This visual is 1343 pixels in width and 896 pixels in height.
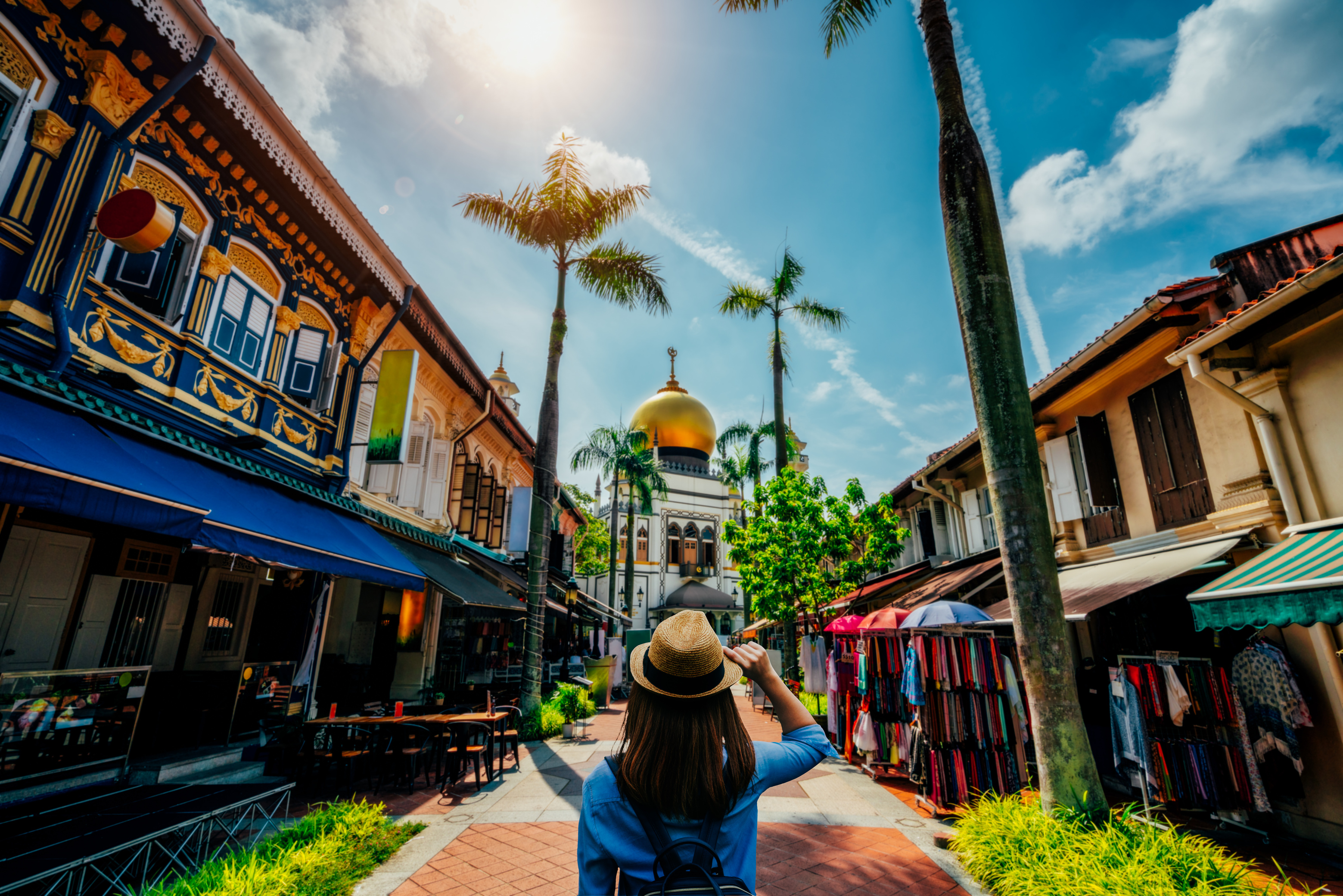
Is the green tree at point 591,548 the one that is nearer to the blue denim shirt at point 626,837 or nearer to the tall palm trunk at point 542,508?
the tall palm trunk at point 542,508

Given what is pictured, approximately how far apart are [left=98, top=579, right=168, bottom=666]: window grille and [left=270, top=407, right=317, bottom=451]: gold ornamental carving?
2339mm

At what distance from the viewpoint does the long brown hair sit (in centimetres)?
167

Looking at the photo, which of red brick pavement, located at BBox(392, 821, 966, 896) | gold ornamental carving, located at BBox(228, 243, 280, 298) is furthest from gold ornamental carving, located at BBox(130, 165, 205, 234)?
red brick pavement, located at BBox(392, 821, 966, 896)

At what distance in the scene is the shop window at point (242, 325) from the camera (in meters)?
7.36

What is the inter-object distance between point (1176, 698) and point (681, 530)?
2970 centimetres

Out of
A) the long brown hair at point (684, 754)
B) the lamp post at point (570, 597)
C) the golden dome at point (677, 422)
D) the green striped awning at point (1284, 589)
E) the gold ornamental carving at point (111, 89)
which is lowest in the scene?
the long brown hair at point (684, 754)

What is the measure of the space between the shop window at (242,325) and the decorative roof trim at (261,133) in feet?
4.77

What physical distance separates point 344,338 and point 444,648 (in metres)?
7.50

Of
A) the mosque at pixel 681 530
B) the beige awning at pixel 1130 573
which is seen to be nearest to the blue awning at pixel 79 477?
the beige awning at pixel 1130 573

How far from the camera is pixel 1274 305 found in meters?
5.53

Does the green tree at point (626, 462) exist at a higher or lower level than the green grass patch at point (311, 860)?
higher

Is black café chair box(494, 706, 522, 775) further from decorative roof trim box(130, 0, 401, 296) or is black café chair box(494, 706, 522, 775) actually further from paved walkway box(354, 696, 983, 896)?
decorative roof trim box(130, 0, 401, 296)

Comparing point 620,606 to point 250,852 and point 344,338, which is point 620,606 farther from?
point 250,852

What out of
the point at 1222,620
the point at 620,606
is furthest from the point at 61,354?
the point at 620,606
